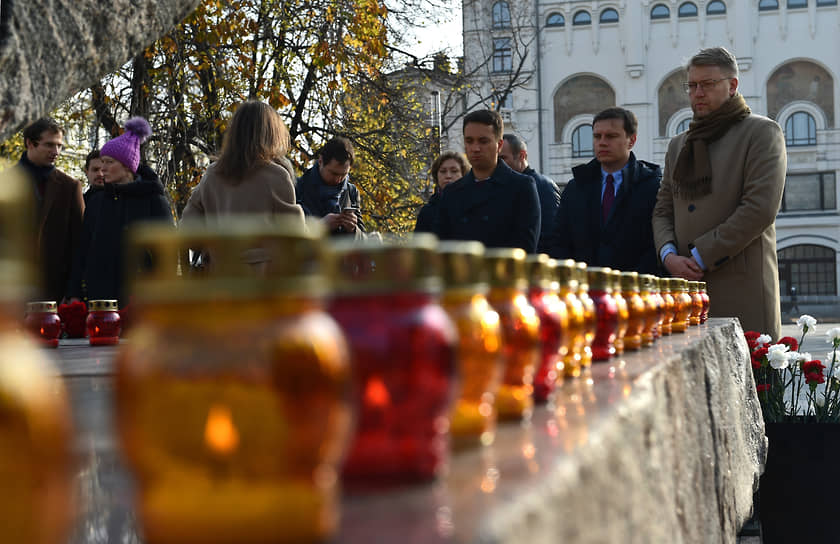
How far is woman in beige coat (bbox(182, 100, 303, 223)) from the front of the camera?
367cm

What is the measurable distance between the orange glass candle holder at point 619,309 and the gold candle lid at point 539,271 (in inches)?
19.4

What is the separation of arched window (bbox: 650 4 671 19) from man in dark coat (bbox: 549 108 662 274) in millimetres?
35367

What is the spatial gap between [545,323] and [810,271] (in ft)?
125

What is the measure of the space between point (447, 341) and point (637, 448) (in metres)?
0.48

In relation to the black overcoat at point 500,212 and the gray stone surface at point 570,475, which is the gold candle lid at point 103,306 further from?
the black overcoat at point 500,212

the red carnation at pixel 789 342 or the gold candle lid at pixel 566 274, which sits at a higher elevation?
the gold candle lid at pixel 566 274

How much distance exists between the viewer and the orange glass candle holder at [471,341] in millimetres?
889

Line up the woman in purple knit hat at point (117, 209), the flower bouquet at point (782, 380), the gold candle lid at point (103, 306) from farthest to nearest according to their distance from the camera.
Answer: the woman in purple knit hat at point (117, 209)
the flower bouquet at point (782, 380)
the gold candle lid at point (103, 306)

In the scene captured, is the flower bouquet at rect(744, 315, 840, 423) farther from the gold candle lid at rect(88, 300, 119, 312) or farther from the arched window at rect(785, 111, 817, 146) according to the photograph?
the arched window at rect(785, 111, 817, 146)

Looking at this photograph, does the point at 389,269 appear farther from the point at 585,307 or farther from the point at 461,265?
the point at 585,307

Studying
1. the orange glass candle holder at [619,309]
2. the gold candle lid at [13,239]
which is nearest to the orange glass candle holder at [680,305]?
the orange glass candle holder at [619,309]

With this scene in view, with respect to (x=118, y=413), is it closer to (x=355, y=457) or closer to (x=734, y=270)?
(x=355, y=457)

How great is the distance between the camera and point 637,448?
3.76ft

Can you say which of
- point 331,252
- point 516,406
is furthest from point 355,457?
point 516,406
